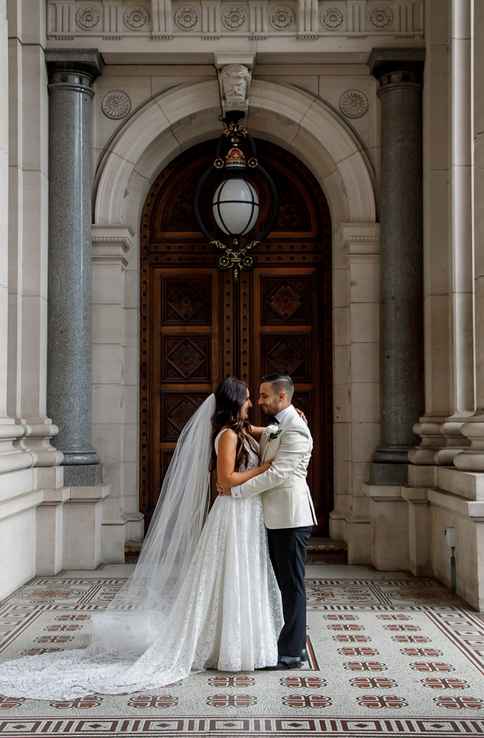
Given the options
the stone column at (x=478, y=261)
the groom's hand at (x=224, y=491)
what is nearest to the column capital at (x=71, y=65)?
the stone column at (x=478, y=261)

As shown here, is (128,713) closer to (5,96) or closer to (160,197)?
(5,96)

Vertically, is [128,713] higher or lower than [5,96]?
lower

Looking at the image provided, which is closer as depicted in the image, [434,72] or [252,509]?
[252,509]

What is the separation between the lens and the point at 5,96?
30.0ft

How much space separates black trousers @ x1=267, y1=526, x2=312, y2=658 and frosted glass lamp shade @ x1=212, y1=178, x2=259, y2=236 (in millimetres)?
5048

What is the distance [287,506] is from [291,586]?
52cm

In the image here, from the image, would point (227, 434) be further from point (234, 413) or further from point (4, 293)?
point (4, 293)

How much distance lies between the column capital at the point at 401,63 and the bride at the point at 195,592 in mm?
5260

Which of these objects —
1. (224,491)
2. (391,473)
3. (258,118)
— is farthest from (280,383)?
(258,118)

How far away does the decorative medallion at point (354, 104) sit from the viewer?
33.9 feet

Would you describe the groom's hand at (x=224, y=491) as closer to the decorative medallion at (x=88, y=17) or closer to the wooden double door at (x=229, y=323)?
the wooden double door at (x=229, y=323)

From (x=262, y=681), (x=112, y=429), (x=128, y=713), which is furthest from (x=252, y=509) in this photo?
(x=112, y=429)

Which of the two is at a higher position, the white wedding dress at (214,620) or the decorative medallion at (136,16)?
the decorative medallion at (136,16)

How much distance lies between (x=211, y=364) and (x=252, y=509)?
482 cm
